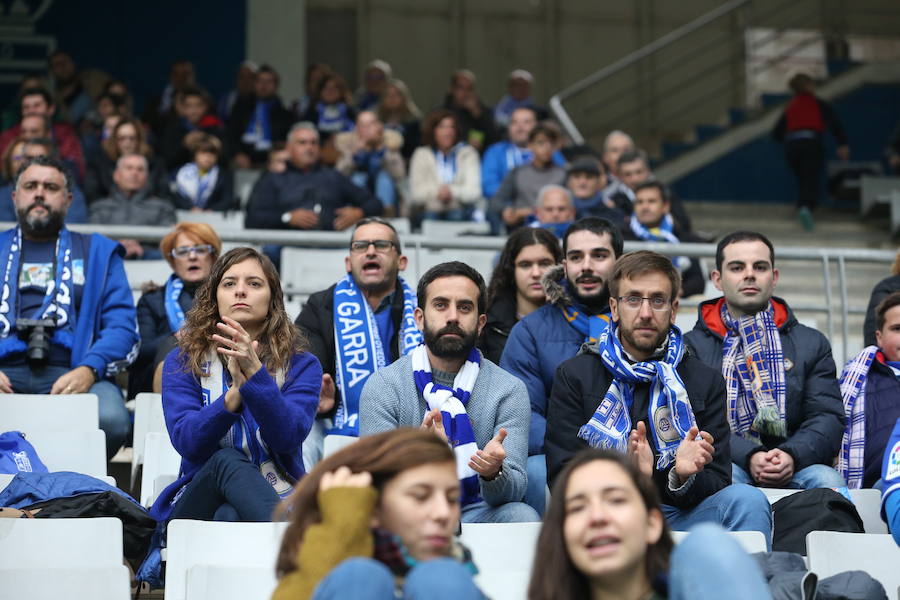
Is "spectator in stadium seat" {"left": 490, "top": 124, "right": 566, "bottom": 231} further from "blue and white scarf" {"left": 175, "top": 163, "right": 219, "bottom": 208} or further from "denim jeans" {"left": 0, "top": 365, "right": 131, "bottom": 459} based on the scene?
"denim jeans" {"left": 0, "top": 365, "right": 131, "bottom": 459}

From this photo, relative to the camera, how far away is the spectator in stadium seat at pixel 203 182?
8031 mm

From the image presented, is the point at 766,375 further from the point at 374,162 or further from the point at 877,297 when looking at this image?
the point at 374,162

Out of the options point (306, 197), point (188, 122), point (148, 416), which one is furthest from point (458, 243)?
point (188, 122)

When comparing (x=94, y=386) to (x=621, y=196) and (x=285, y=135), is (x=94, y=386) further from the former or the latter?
(x=285, y=135)

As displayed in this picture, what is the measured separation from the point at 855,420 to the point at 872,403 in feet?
0.27

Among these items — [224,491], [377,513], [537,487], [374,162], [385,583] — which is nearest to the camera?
[385,583]

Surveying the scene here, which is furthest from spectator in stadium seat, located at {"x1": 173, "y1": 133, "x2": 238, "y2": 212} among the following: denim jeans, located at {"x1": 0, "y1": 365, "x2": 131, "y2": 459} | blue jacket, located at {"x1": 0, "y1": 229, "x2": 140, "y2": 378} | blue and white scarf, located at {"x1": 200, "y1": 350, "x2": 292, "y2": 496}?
blue and white scarf, located at {"x1": 200, "y1": 350, "x2": 292, "y2": 496}

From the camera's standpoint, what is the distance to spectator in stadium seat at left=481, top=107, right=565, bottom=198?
8.45 m

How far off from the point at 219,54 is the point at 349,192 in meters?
4.42

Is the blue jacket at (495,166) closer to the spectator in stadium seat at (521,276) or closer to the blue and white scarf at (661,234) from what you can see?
the blue and white scarf at (661,234)

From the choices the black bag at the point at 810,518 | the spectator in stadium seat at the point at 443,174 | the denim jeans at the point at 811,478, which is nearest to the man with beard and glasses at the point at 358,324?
the denim jeans at the point at 811,478

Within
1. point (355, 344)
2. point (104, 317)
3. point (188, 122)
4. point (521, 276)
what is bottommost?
point (355, 344)

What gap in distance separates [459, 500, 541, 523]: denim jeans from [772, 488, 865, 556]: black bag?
0.70m

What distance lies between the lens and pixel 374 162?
8.34 m
